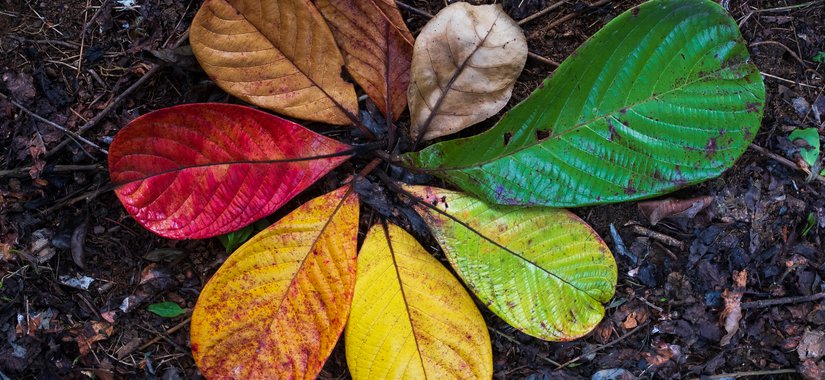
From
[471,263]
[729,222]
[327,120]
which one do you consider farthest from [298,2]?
[729,222]

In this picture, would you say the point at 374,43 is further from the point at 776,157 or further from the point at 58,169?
the point at 776,157

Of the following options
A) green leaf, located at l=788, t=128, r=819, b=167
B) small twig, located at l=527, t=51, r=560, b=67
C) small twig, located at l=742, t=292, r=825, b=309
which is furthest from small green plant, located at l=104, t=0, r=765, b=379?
small twig, located at l=742, t=292, r=825, b=309

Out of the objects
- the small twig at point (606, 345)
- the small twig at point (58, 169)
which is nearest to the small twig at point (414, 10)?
the small twig at point (58, 169)

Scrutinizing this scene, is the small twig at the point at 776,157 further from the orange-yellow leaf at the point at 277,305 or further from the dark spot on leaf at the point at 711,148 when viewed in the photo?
the orange-yellow leaf at the point at 277,305

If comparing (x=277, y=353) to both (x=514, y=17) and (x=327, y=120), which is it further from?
(x=514, y=17)

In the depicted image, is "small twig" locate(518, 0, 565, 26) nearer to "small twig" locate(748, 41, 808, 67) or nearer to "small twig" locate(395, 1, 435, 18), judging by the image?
"small twig" locate(395, 1, 435, 18)

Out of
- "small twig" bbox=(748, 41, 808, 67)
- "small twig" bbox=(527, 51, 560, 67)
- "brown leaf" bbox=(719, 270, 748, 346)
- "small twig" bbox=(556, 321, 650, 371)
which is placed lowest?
"small twig" bbox=(556, 321, 650, 371)

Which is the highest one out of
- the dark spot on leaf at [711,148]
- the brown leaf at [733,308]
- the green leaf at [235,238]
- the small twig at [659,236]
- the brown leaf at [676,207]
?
the dark spot on leaf at [711,148]
